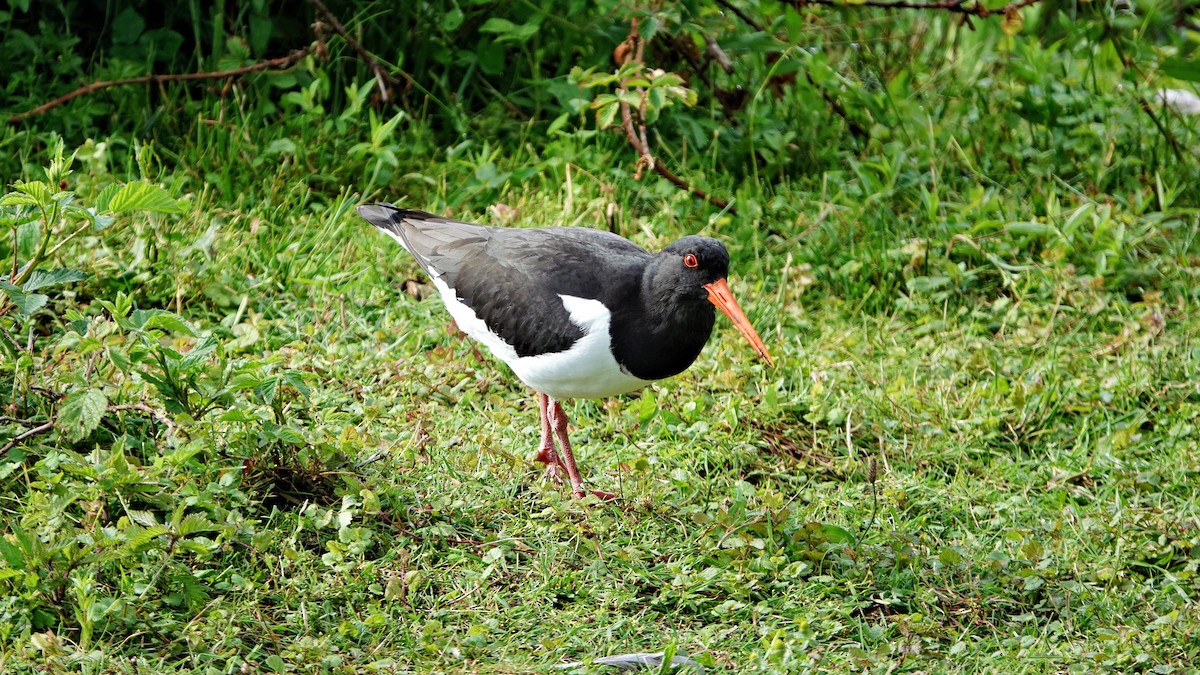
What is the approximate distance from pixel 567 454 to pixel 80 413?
164 centimetres

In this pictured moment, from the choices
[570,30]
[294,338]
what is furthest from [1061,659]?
[570,30]

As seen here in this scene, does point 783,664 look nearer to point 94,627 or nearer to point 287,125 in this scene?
point 94,627

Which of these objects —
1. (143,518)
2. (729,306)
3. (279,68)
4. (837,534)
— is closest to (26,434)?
(143,518)

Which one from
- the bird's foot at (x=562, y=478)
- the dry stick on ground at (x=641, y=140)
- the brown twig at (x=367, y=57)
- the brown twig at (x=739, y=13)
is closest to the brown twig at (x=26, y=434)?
the bird's foot at (x=562, y=478)

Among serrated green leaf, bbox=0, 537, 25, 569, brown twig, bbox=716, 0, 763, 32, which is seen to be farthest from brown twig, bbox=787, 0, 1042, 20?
serrated green leaf, bbox=0, 537, 25, 569

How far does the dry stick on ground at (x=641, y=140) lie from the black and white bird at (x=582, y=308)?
1235mm

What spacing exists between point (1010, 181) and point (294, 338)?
3773 millimetres

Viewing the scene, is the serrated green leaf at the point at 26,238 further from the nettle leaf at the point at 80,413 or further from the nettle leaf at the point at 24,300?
the nettle leaf at the point at 80,413

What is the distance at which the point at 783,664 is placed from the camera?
3.58 meters

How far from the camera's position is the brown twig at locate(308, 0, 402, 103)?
6.13 meters

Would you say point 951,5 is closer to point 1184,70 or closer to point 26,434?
point 1184,70

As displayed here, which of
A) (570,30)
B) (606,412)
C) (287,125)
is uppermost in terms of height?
(570,30)

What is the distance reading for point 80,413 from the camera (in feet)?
12.2

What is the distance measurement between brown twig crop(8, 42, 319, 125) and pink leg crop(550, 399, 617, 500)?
8.37 ft
